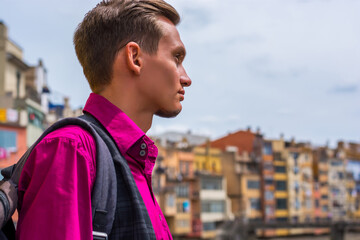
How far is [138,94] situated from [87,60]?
206 mm

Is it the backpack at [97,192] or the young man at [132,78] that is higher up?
the young man at [132,78]

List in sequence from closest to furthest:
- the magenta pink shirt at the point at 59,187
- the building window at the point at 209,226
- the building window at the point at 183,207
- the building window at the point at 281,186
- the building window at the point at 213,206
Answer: the magenta pink shirt at the point at 59,187, the building window at the point at 183,207, the building window at the point at 209,226, the building window at the point at 213,206, the building window at the point at 281,186

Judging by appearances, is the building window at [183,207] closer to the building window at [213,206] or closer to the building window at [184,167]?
the building window at [213,206]

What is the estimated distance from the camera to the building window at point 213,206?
46.3 m

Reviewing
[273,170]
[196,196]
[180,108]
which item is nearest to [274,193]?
[273,170]

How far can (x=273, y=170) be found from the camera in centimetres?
5622


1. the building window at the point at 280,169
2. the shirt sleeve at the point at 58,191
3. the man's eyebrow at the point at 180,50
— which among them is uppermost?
the building window at the point at 280,169

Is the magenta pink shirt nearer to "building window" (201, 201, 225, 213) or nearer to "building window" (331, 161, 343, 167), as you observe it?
"building window" (201, 201, 225, 213)

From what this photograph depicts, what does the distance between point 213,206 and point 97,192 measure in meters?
46.7

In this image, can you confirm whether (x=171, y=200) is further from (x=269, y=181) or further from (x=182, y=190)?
(x=269, y=181)

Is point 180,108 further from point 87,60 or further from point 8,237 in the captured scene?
point 8,237

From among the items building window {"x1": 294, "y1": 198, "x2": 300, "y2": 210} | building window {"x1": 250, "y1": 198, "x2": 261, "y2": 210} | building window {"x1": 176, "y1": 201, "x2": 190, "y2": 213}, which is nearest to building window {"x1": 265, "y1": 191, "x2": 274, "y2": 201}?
building window {"x1": 250, "y1": 198, "x2": 261, "y2": 210}

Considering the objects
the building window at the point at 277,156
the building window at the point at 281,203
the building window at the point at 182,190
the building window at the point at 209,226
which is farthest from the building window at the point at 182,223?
the building window at the point at 277,156

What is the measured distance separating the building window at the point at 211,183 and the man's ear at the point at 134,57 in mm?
45420
